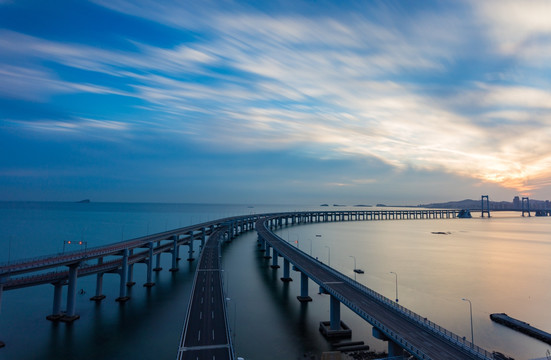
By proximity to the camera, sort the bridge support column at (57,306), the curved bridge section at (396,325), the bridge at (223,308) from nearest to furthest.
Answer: the curved bridge section at (396,325) < the bridge at (223,308) < the bridge support column at (57,306)

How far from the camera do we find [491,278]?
3339 inches

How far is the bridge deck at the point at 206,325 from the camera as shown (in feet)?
103

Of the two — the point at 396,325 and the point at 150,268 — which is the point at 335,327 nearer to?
the point at 396,325

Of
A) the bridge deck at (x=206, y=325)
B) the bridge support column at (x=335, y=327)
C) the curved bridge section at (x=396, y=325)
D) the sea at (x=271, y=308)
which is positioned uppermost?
the curved bridge section at (x=396, y=325)

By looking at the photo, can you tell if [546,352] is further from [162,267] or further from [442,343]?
[162,267]

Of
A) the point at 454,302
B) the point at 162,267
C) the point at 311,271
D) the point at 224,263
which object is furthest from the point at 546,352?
the point at 162,267

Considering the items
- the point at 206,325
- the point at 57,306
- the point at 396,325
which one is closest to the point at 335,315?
the point at 396,325

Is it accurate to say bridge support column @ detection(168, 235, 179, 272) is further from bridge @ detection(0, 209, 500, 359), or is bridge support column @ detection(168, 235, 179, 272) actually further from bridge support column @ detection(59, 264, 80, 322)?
bridge support column @ detection(59, 264, 80, 322)

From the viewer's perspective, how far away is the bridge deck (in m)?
31.5

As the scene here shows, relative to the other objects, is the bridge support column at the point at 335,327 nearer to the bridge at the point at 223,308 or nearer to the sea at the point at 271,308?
the bridge at the point at 223,308

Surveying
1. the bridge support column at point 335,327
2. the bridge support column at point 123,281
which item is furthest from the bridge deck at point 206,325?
the bridge support column at point 335,327

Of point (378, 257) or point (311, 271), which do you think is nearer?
point (311, 271)

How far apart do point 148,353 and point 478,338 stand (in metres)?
47.4

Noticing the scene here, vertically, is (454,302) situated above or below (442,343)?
below
